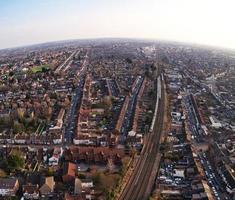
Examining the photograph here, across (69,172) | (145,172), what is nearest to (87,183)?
(69,172)

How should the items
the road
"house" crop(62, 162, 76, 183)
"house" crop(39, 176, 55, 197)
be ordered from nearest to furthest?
1. "house" crop(39, 176, 55, 197)
2. the road
3. "house" crop(62, 162, 76, 183)

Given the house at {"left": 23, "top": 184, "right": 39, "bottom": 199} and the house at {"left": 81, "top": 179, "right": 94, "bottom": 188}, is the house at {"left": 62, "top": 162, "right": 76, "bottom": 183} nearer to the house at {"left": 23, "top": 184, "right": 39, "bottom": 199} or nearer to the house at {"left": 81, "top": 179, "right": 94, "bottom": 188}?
the house at {"left": 81, "top": 179, "right": 94, "bottom": 188}

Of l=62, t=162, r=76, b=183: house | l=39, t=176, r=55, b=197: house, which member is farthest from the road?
l=39, t=176, r=55, b=197: house

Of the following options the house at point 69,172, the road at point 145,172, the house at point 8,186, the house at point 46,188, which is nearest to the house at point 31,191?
the house at point 46,188

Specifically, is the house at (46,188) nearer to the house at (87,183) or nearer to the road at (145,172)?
the house at (87,183)

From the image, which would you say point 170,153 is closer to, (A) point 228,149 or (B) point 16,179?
(A) point 228,149

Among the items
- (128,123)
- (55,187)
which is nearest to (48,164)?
(55,187)
